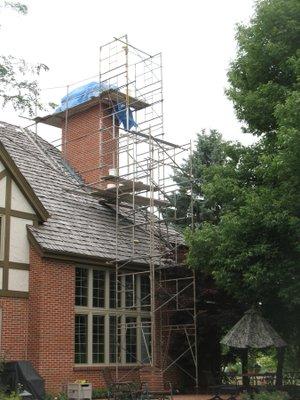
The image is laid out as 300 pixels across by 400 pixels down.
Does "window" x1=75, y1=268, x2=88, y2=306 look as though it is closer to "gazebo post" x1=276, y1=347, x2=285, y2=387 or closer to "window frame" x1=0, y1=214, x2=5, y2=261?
"window frame" x1=0, y1=214, x2=5, y2=261

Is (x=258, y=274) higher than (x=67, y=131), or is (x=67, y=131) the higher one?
(x=67, y=131)

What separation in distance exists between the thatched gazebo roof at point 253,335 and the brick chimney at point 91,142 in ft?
31.1

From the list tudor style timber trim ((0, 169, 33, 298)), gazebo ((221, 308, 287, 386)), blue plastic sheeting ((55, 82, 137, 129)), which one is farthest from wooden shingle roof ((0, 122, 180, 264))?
gazebo ((221, 308, 287, 386))

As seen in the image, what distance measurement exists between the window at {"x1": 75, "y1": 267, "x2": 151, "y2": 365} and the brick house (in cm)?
3

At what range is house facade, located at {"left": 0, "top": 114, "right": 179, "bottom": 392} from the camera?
16359 millimetres

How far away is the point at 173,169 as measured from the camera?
24.0 m

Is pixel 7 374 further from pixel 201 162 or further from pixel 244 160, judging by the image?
pixel 201 162

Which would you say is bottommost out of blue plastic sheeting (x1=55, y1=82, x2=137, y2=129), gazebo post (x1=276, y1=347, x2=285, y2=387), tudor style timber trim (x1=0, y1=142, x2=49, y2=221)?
gazebo post (x1=276, y1=347, x2=285, y2=387)

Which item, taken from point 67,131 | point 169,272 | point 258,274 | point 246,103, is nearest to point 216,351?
point 169,272

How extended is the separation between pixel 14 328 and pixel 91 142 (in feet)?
32.4

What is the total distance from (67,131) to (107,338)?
33.1 ft

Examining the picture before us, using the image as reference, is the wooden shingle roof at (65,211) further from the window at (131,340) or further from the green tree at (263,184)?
the green tree at (263,184)

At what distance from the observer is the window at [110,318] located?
17.9m

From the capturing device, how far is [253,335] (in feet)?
48.5
